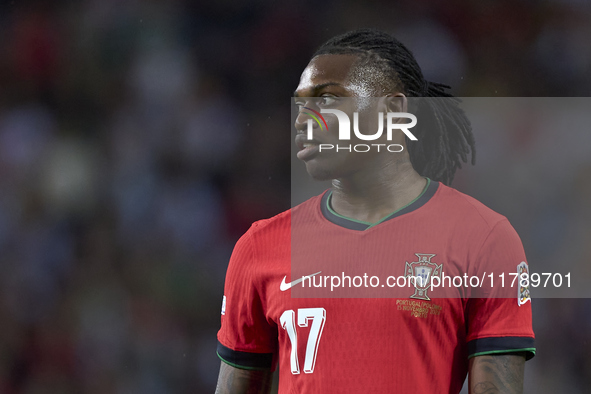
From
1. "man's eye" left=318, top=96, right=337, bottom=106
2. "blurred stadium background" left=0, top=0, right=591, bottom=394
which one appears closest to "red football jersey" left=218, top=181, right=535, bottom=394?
"man's eye" left=318, top=96, right=337, bottom=106

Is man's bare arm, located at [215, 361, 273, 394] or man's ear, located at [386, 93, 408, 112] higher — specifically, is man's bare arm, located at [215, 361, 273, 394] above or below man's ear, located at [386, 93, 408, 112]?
below

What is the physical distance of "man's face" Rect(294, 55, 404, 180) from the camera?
1.62 meters

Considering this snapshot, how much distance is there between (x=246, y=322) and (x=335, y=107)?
620mm

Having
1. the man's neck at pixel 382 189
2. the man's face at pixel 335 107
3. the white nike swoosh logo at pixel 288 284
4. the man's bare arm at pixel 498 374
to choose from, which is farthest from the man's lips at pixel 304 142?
the man's bare arm at pixel 498 374

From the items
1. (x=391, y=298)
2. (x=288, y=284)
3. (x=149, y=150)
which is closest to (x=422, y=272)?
(x=391, y=298)

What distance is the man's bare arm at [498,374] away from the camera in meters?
1.45

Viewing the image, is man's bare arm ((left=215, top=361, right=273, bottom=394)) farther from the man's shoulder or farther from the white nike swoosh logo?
the man's shoulder

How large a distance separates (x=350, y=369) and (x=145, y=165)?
1928 mm

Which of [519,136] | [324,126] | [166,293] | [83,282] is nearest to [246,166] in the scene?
[166,293]

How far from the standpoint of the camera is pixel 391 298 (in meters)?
1.52

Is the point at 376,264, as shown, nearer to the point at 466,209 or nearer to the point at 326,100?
the point at 466,209

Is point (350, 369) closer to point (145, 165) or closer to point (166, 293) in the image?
point (166, 293)

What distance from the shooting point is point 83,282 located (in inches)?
126

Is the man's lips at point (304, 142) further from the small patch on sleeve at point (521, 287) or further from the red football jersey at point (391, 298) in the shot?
the small patch on sleeve at point (521, 287)
